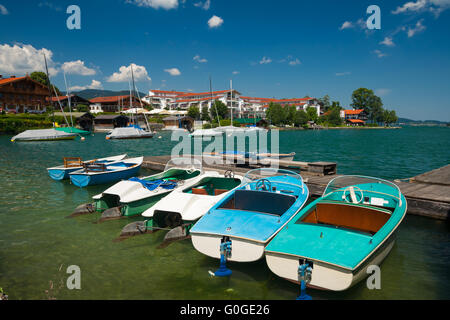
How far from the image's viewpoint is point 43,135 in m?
56.5

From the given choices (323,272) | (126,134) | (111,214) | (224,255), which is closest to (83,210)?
(111,214)

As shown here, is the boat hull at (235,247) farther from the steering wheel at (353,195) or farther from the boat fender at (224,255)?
the steering wheel at (353,195)

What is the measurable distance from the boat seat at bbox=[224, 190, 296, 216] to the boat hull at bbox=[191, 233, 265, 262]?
1984 mm

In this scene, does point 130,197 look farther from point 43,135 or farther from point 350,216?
point 43,135

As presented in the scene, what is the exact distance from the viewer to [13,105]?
8306 cm

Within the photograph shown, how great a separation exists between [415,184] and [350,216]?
833 cm

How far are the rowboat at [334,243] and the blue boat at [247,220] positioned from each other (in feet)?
1.39

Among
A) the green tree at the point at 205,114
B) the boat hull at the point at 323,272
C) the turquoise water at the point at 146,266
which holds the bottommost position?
the turquoise water at the point at 146,266

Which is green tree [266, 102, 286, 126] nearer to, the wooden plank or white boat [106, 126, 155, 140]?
white boat [106, 126, 155, 140]

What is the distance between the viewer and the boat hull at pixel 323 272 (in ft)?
16.9

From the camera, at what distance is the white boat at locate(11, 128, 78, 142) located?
178 ft

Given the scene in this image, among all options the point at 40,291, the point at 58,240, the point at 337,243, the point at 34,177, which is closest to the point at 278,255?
the point at 337,243

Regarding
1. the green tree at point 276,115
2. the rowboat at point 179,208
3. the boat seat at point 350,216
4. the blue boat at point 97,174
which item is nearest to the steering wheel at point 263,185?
the rowboat at point 179,208

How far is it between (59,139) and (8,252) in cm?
5901
